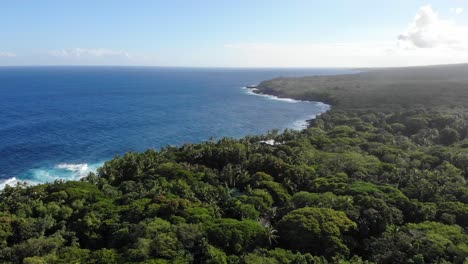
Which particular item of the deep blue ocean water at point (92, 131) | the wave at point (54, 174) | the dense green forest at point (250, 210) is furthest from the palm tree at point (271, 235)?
the deep blue ocean water at point (92, 131)

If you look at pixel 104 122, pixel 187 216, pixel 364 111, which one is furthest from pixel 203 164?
pixel 364 111

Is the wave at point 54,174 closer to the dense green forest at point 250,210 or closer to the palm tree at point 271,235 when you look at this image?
the dense green forest at point 250,210

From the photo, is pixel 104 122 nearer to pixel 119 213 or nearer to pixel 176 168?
pixel 176 168

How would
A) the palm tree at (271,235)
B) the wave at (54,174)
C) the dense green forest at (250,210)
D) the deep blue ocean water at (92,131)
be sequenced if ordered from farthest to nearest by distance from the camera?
the deep blue ocean water at (92,131) → the wave at (54,174) → the palm tree at (271,235) → the dense green forest at (250,210)

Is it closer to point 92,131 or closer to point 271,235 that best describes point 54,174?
point 92,131

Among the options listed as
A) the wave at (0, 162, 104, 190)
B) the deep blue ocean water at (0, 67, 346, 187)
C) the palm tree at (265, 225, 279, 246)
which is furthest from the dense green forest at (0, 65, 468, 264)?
the deep blue ocean water at (0, 67, 346, 187)

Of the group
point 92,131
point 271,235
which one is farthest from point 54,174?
point 271,235
